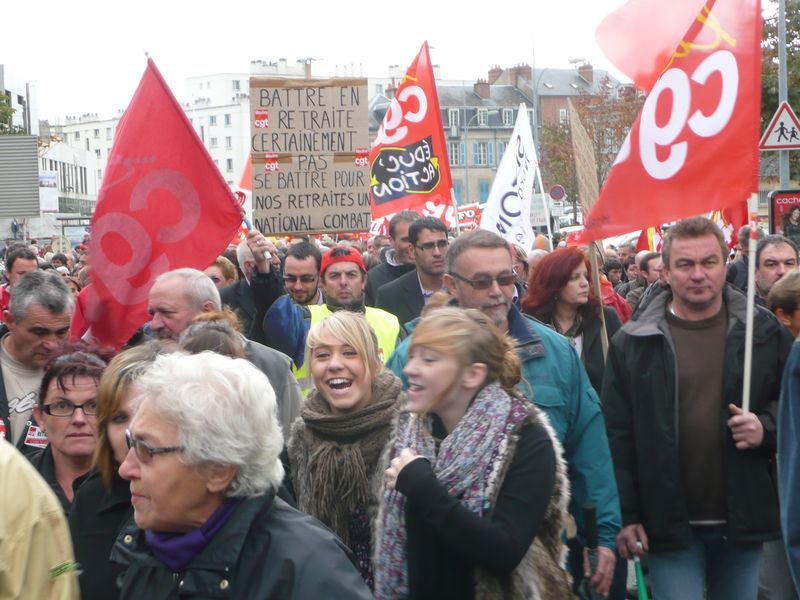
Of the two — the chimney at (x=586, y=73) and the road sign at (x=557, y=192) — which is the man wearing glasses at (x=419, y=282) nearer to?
the road sign at (x=557, y=192)

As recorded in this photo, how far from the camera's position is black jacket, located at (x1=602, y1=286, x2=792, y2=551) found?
15.2 feet

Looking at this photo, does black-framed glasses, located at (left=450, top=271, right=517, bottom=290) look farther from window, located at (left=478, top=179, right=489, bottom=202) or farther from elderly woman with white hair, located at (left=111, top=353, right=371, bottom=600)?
window, located at (left=478, top=179, right=489, bottom=202)

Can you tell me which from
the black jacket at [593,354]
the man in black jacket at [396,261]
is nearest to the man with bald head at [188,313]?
the black jacket at [593,354]

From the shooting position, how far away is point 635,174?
5.32 meters

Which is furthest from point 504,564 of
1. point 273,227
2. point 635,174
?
point 273,227

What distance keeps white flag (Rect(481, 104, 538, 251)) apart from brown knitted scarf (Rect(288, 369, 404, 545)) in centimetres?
843

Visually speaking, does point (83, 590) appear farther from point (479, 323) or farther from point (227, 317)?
point (227, 317)

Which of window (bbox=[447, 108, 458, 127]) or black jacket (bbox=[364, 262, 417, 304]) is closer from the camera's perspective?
black jacket (bbox=[364, 262, 417, 304])

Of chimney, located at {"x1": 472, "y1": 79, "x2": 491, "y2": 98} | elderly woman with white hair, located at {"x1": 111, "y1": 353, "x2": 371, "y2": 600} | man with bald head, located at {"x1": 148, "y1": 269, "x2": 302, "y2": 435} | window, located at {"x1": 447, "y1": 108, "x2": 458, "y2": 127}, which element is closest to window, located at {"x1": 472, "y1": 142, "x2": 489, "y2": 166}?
window, located at {"x1": 447, "y1": 108, "x2": 458, "y2": 127}

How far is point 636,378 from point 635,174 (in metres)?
1.04

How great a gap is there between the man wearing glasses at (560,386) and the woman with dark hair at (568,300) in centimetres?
191

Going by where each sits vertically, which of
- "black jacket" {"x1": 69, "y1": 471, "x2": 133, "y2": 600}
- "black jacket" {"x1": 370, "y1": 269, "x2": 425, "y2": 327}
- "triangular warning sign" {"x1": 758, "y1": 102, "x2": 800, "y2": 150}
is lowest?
"black jacket" {"x1": 69, "y1": 471, "x2": 133, "y2": 600}

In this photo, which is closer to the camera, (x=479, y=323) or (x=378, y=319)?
(x=479, y=323)

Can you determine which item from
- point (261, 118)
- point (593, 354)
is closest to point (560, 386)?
point (593, 354)
